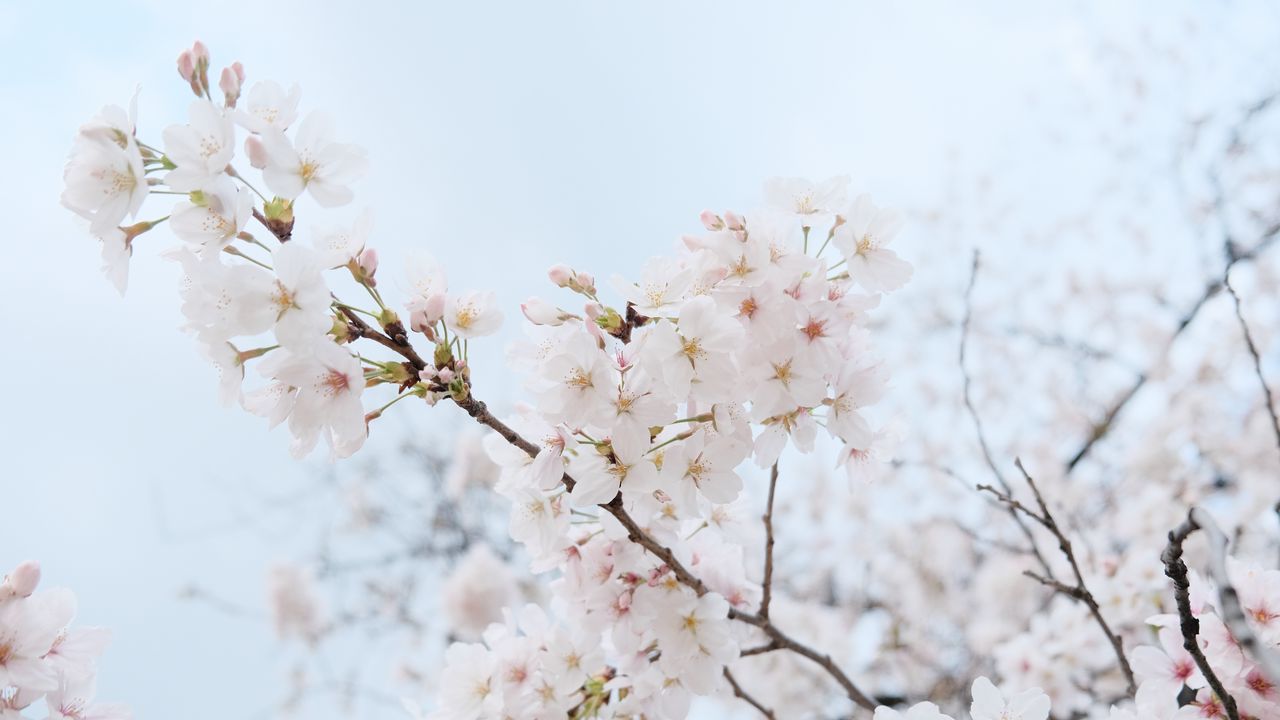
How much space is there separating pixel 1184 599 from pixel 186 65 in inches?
49.1

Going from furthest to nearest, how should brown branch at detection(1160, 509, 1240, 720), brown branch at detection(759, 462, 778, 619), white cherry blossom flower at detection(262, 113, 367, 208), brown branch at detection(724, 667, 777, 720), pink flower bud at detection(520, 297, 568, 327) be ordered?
brown branch at detection(724, 667, 777, 720) → brown branch at detection(759, 462, 778, 619) → pink flower bud at detection(520, 297, 568, 327) → white cherry blossom flower at detection(262, 113, 367, 208) → brown branch at detection(1160, 509, 1240, 720)

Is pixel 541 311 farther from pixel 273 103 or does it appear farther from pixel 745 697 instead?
pixel 745 697

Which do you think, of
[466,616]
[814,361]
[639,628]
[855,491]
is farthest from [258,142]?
[466,616]

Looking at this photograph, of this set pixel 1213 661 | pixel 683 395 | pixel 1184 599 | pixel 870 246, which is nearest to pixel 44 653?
pixel 683 395

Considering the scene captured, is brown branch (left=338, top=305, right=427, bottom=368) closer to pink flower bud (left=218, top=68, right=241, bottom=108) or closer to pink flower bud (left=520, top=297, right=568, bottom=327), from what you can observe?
pink flower bud (left=520, top=297, right=568, bottom=327)

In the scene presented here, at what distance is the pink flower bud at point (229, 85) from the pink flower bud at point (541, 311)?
406 millimetres

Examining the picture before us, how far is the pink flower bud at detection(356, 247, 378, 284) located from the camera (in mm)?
939

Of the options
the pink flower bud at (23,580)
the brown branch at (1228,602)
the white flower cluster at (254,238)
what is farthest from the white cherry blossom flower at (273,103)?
the brown branch at (1228,602)

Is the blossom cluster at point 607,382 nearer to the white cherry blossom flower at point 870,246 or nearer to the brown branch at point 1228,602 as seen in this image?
the white cherry blossom flower at point 870,246

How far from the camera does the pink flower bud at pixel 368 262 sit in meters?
0.94

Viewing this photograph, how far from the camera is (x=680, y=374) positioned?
0.92 meters

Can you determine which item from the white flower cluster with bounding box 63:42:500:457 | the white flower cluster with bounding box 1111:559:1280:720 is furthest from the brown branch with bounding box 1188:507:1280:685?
the white flower cluster with bounding box 63:42:500:457

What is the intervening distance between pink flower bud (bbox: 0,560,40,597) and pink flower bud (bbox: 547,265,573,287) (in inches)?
28.3

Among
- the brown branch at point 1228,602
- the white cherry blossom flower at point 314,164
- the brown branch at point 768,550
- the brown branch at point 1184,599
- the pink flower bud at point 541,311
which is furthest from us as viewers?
the brown branch at point 768,550
